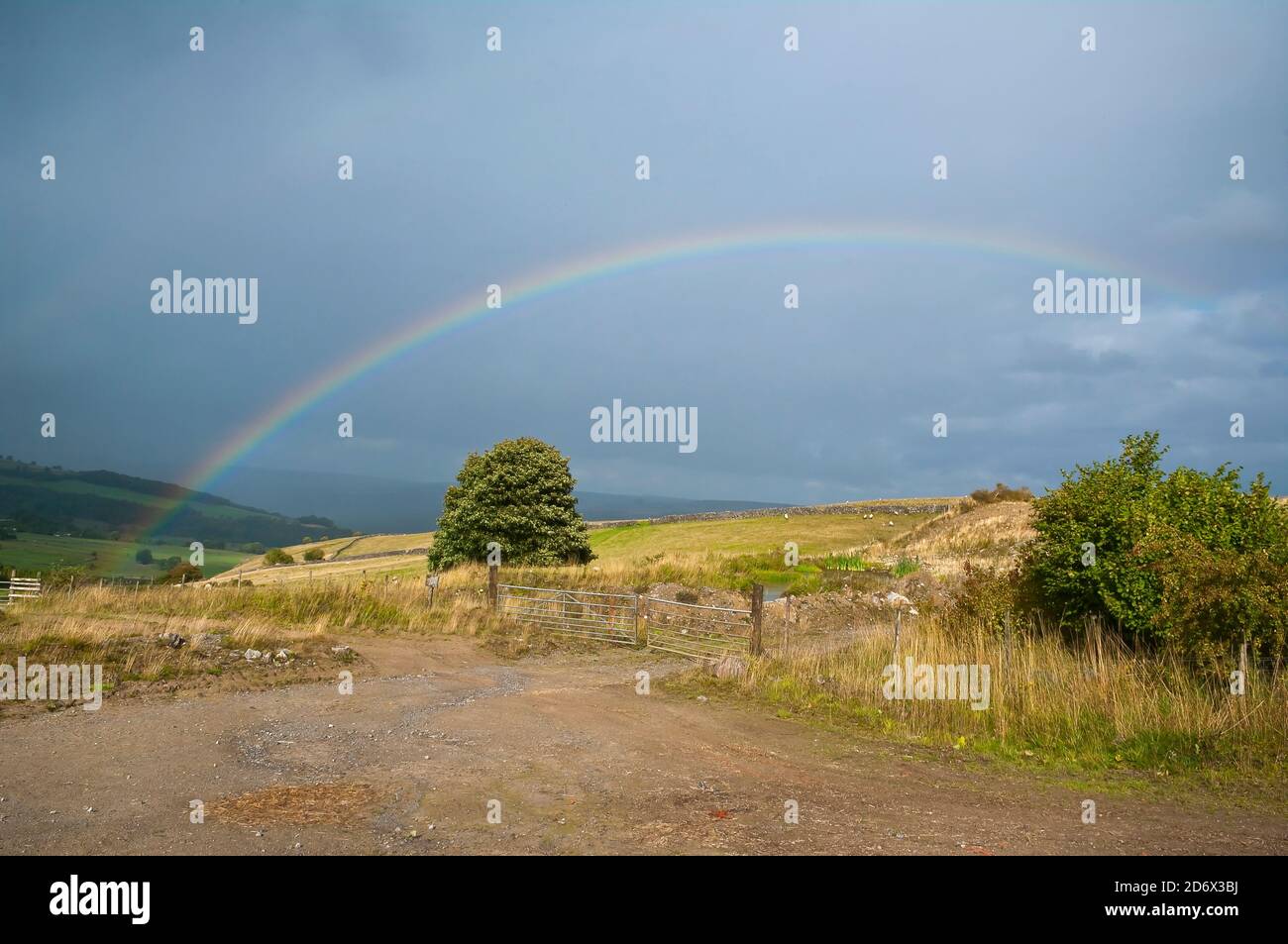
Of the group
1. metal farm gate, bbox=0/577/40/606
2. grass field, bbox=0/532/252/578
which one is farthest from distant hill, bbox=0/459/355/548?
metal farm gate, bbox=0/577/40/606

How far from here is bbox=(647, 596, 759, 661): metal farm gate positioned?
19.3m

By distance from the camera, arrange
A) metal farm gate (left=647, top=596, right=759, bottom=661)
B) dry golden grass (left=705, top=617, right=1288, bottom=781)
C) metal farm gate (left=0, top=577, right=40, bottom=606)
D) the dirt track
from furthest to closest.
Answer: metal farm gate (left=0, top=577, right=40, bottom=606) < metal farm gate (left=647, top=596, right=759, bottom=661) < dry golden grass (left=705, top=617, right=1288, bottom=781) < the dirt track

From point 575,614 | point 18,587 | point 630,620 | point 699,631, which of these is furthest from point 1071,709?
point 18,587

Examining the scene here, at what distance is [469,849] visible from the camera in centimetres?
680

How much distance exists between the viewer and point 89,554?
144ft

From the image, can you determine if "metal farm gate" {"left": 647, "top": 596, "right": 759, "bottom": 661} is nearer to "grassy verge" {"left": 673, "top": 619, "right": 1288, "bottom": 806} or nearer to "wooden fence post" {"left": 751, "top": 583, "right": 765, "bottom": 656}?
"wooden fence post" {"left": 751, "top": 583, "right": 765, "bottom": 656}

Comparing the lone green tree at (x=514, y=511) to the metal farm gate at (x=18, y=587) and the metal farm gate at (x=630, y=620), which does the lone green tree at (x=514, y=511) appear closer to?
the metal farm gate at (x=630, y=620)

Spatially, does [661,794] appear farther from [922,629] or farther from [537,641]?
[537,641]

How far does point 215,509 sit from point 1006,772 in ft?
378

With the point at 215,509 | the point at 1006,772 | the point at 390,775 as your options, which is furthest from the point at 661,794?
the point at 215,509

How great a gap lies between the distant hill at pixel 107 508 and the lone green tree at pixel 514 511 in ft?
119

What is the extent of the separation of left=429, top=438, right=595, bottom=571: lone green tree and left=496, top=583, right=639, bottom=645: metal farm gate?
9.81 metres

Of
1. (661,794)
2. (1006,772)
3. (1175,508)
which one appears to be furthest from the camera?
(1175,508)
